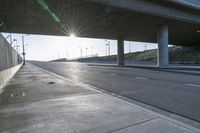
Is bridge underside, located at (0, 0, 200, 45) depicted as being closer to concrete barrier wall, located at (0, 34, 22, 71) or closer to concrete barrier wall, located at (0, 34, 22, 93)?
concrete barrier wall, located at (0, 34, 22, 71)

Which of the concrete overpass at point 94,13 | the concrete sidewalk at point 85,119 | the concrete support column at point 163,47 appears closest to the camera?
the concrete sidewalk at point 85,119

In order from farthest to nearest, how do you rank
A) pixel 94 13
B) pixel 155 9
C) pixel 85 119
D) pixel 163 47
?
pixel 163 47 < pixel 94 13 < pixel 155 9 < pixel 85 119

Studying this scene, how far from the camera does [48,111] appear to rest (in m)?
6.41

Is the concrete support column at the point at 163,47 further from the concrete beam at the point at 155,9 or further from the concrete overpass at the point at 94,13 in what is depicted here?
the concrete beam at the point at 155,9

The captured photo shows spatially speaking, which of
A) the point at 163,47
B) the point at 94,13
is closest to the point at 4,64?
the point at 94,13

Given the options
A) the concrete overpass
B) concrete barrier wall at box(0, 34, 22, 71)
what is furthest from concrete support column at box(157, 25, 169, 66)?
concrete barrier wall at box(0, 34, 22, 71)

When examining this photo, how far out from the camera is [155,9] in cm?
2605

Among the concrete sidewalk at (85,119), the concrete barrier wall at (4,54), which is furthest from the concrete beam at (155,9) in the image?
the concrete sidewalk at (85,119)

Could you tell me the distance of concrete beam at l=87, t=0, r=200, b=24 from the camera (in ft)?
73.5

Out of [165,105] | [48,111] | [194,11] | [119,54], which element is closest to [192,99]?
[165,105]

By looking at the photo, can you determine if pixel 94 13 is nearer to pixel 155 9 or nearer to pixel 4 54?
pixel 155 9

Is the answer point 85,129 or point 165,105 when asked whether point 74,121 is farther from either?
point 165,105

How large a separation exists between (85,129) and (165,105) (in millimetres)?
3591

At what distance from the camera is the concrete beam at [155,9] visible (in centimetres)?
2241
